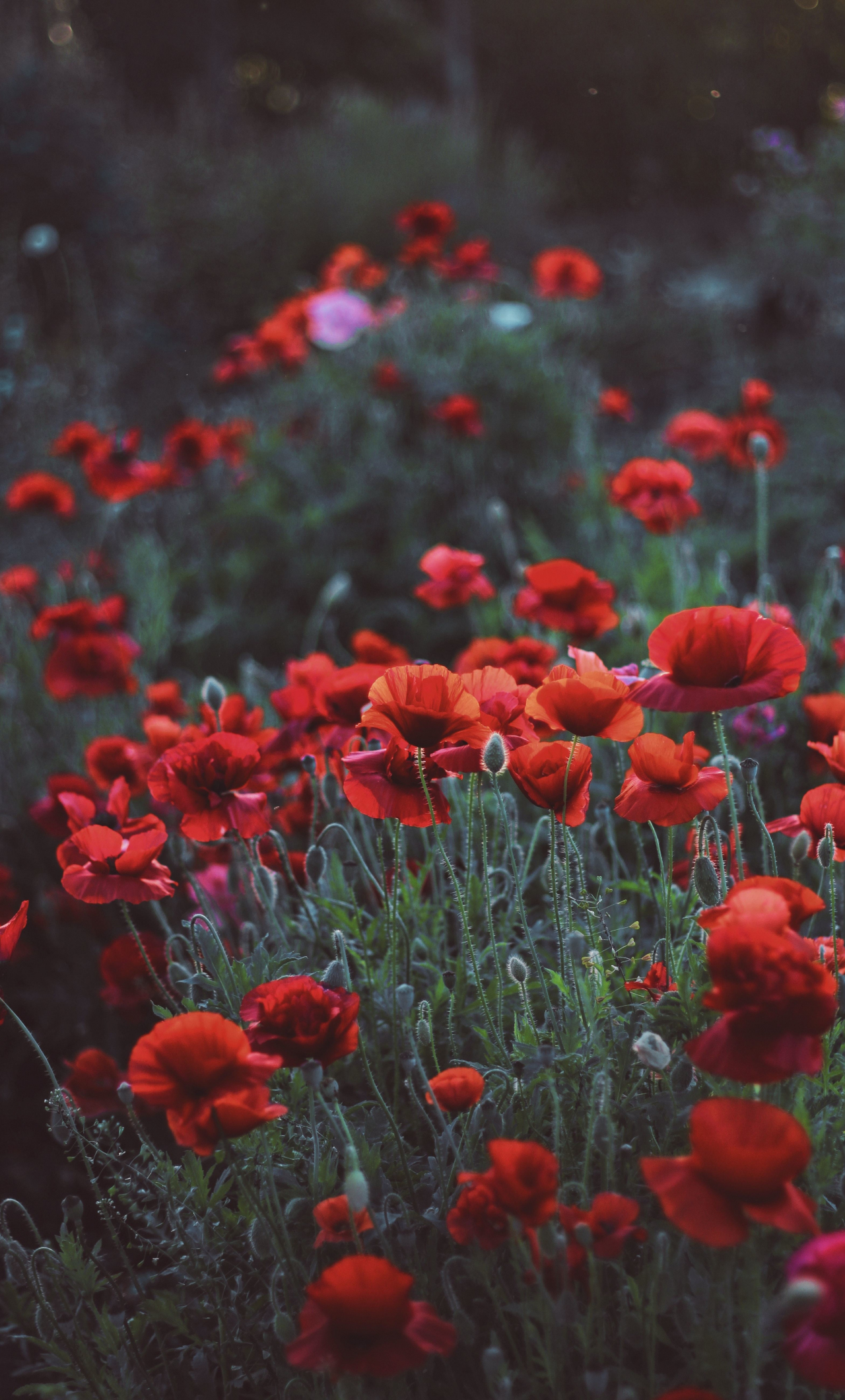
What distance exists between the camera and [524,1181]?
32.9 inches

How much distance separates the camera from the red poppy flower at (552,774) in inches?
41.1

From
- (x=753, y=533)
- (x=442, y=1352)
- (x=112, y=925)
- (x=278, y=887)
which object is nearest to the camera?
(x=442, y=1352)

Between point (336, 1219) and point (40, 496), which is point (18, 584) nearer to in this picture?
point (40, 496)

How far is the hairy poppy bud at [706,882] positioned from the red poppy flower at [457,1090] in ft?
1.01

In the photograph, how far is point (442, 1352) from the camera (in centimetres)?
80

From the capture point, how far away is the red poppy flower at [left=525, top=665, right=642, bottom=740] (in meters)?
1.02

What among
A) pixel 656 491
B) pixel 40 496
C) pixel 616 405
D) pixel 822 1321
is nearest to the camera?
pixel 822 1321

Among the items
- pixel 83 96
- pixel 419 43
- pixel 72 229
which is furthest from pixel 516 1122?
pixel 419 43

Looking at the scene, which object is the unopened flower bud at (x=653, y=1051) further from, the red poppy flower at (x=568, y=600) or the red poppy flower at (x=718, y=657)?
the red poppy flower at (x=568, y=600)

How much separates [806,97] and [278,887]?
1821 centimetres

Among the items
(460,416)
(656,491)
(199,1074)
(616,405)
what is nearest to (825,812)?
(199,1074)

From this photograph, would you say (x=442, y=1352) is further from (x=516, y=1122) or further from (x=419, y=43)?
(x=419, y=43)

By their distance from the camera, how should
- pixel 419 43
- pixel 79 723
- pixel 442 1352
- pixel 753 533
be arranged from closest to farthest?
pixel 442 1352, pixel 79 723, pixel 753 533, pixel 419 43

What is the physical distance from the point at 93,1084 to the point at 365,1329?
742 mm
